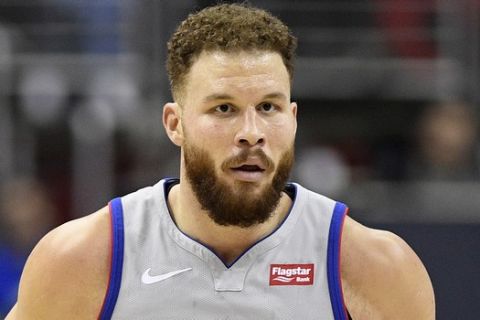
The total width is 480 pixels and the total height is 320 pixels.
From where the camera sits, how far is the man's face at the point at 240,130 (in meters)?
3.76

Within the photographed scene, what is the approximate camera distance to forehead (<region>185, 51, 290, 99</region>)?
3.77 metres

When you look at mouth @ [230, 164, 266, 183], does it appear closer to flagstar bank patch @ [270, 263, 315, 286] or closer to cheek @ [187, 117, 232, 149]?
cheek @ [187, 117, 232, 149]

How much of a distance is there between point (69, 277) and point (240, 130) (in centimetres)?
85

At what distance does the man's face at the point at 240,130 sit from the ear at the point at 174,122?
0.34 ft

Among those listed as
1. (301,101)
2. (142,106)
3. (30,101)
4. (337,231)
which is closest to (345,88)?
(301,101)

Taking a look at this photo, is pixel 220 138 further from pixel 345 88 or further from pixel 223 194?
pixel 345 88

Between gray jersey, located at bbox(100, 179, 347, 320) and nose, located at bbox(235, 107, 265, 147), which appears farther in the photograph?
gray jersey, located at bbox(100, 179, 347, 320)

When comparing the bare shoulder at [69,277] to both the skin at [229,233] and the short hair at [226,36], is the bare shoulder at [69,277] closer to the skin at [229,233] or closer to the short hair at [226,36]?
the skin at [229,233]

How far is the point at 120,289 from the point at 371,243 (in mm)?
946

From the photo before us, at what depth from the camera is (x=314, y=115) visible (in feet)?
30.7

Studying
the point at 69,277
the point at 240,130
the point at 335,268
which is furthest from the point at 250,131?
the point at 69,277

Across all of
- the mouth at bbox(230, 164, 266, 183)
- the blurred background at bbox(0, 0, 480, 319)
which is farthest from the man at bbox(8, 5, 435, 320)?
the blurred background at bbox(0, 0, 480, 319)

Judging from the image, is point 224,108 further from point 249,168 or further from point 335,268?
point 335,268

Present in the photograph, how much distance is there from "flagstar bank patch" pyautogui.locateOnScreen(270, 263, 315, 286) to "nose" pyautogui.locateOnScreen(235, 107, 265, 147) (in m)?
0.52
